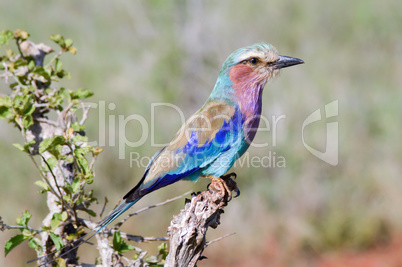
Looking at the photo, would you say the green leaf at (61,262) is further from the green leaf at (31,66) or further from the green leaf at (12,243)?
the green leaf at (31,66)

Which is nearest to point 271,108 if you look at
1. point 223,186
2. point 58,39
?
point 223,186

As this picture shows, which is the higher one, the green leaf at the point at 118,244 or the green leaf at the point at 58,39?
the green leaf at the point at 58,39

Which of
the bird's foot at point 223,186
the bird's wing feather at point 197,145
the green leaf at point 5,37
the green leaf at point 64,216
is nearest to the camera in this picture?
the green leaf at point 64,216

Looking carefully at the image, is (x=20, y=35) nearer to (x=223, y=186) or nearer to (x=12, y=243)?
(x=12, y=243)

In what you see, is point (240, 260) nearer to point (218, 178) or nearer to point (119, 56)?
point (218, 178)

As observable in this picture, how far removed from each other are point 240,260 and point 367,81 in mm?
4186

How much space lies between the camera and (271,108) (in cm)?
756

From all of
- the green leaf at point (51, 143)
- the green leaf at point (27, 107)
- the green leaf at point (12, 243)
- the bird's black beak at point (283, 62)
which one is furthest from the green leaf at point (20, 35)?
the bird's black beak at point (283, 62)

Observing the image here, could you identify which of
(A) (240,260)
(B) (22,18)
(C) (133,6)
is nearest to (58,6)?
(B) (22,18)

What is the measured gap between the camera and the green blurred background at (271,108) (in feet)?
21.0

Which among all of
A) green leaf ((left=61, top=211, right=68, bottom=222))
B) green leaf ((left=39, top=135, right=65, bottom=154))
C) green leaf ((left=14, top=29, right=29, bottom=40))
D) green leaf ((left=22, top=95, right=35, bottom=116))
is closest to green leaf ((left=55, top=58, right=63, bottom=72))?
green leaf ((left=14, top=29, right=29, bottom=40))

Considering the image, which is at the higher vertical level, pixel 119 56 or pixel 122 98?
pixel 119 56

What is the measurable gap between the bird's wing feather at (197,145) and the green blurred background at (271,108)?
253 cm

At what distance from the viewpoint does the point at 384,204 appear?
6543mm
